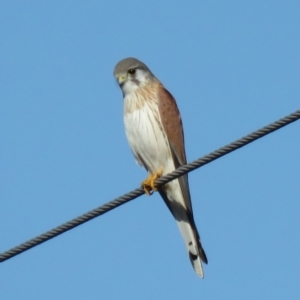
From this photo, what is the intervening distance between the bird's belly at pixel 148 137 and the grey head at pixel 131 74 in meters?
0.39

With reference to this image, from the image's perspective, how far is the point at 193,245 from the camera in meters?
6.24

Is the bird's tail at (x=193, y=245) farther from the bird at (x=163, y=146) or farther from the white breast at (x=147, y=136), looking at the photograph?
the white breast at (x=147, y=136)

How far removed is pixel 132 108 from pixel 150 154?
39 centimetres

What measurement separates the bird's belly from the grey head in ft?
1.29

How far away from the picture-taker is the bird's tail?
20.2ft

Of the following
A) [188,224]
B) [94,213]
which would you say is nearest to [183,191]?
[188,224]

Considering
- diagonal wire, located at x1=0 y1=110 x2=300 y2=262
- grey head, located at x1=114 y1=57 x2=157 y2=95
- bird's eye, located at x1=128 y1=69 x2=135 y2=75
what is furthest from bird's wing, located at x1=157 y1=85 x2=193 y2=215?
diagonal wire, located at x1=0 y1=110 x2=300 y2=262

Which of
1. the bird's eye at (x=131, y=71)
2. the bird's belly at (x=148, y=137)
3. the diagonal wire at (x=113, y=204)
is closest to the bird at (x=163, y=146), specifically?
the bird's belly at (x=148, y=137)

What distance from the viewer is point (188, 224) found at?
6352mm

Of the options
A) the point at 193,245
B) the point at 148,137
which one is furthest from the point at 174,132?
the point at 193,245

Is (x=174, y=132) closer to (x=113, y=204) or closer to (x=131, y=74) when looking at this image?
(x=131, y=74)

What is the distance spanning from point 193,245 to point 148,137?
89cm

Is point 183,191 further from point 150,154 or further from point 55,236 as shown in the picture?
point 55,236

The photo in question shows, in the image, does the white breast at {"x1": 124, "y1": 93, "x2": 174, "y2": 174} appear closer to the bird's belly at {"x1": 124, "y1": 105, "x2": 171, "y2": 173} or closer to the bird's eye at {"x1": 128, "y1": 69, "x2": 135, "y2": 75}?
the bird's belly at {"x1": 124, "y1": 105, "x2": 171, "y2": 173}
